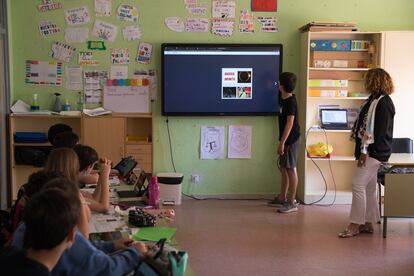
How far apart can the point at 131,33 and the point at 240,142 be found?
1.86 m

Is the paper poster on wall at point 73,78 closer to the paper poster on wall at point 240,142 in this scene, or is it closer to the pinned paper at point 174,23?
the pinned paper at point 174,23

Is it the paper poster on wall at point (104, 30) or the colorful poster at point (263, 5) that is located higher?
the colorful poster at point (263, 5)

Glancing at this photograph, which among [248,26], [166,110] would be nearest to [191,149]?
[166,110]

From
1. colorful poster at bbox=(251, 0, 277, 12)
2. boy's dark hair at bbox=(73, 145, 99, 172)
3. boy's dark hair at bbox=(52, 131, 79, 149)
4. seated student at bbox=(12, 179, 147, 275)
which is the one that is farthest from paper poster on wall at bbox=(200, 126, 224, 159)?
seated student at bbox=(12, 179, 147, 275)

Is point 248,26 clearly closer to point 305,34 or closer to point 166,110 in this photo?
point 305,34

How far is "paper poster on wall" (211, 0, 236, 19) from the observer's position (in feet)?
21.5

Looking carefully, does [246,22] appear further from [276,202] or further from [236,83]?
[276,202]

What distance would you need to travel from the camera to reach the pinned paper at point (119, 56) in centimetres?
651

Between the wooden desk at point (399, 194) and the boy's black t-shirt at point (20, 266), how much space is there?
4.02 m

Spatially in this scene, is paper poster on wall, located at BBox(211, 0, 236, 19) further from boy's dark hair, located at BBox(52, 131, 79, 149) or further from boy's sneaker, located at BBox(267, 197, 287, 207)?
boy's dark hair, located at BBox(52, 131, 79, 149)

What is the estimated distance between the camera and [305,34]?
6492 mm

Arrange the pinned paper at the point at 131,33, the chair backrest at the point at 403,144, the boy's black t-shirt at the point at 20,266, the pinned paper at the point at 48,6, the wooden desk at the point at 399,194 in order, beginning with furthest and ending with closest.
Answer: the pinned paper at the point at 131,33, the pinned paper at the point at 48,6, the chair backrest at the point at 403,144, the wooden desk at the point at 399,194, the boy's black t-shirt at the point at 20,266

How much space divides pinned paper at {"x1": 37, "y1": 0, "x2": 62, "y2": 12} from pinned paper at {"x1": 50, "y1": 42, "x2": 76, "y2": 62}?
40cm

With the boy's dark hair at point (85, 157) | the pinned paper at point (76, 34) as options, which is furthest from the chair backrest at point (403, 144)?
the boy's dark hair at point (85, 157)
